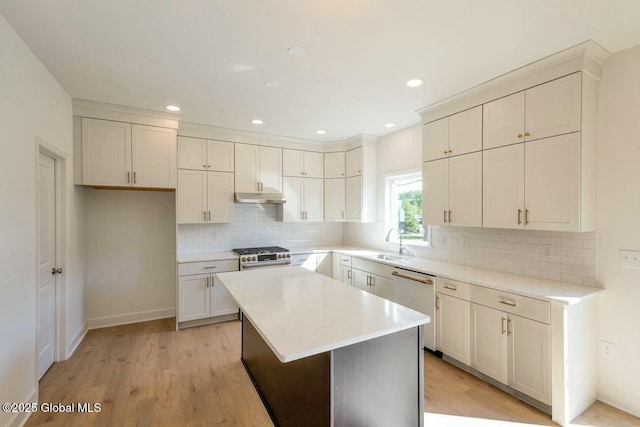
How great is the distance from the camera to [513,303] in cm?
228

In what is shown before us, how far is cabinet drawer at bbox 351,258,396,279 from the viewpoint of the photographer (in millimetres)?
3555

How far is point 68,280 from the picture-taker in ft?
9.73

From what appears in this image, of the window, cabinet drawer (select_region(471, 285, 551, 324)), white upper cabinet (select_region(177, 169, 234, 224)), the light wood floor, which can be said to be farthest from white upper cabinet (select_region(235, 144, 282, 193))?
cabinet drawer (select_region(471, 285, 551, 324))

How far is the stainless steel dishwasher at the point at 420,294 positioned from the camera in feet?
9.65

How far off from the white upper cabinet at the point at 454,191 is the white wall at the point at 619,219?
2.87 ft

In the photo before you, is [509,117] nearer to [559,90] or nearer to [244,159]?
[559,90]

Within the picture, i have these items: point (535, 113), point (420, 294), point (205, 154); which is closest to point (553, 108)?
point (535, 113)

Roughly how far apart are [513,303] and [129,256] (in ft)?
14.6

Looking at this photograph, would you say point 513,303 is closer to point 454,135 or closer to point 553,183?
point 553,183

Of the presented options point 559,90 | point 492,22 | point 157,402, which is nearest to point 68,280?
point 157,402

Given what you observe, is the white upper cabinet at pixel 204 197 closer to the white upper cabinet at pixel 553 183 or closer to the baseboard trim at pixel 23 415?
the baseboard trim at pixel 23 415

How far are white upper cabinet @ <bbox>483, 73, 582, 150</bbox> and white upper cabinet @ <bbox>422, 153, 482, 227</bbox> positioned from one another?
28cm

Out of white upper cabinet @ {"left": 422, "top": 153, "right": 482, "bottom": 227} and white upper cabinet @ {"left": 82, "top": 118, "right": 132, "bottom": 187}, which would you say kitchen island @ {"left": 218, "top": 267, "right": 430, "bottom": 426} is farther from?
white upper cabinet @ {"left": 82, "top": 118, "right": 132, "bottom": 187}

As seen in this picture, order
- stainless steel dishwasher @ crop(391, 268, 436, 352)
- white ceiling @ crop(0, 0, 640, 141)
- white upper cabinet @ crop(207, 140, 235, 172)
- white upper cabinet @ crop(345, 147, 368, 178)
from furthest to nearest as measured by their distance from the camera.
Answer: white upper cabinet @ crop(345, 147, 368, 178) < white upper cabinet @ crop(207, 140, 235, 172) < stainless steel dishwasher @ crop(391, 268, 436, 352) < white ceiling @ crop(0, 0, 640, 141)
